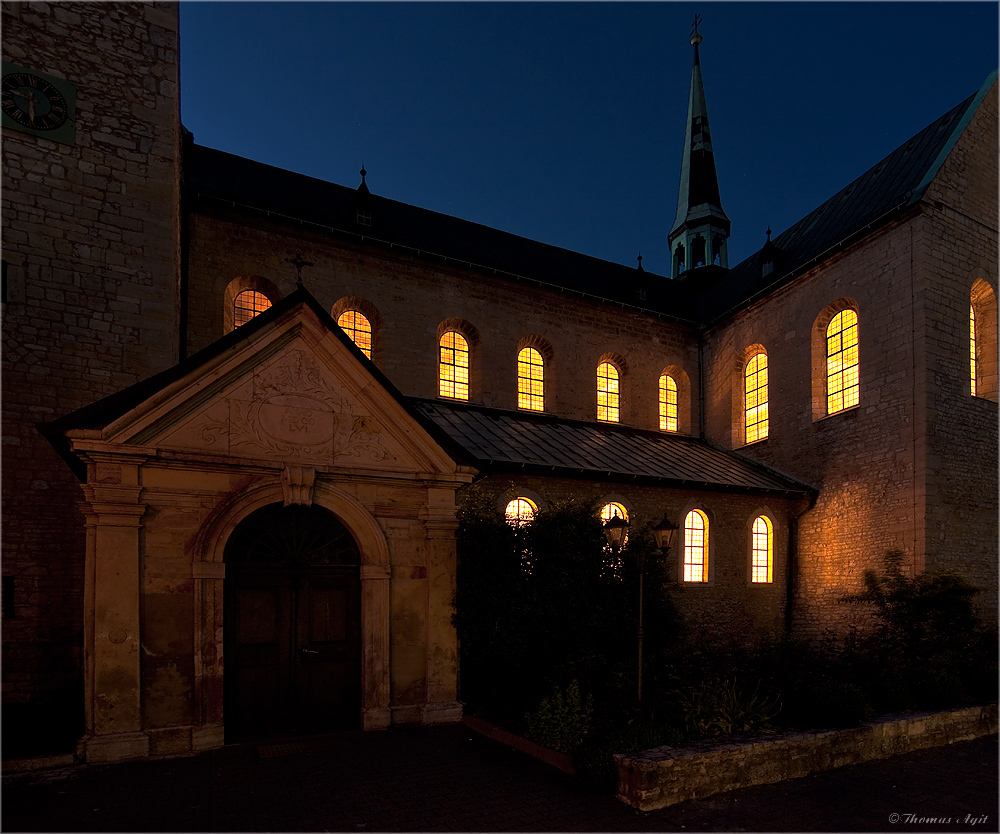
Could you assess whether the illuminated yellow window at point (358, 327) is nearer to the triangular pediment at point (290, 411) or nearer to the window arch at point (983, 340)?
the triangular pediment at point (290, 411)

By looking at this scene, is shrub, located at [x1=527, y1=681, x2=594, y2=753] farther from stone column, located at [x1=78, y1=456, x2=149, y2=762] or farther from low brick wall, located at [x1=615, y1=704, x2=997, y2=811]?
stone column, located at [x1=78, y1=456, x2=149, y2=762]

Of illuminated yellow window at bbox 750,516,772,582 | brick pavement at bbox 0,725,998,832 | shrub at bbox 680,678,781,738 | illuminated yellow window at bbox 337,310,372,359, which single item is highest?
illuminated yellow window at bbox 337,310,372,359

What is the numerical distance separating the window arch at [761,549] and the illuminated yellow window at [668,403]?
525 cm

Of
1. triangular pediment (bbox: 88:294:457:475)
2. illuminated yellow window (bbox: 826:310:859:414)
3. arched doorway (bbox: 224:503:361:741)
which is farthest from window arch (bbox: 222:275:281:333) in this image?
illuminated yellow window (bbox: 826:310:859:414)

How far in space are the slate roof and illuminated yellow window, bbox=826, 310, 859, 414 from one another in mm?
2064

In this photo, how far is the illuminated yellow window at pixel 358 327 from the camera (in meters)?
18.7

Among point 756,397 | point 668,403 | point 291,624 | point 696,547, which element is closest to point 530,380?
point 668,403

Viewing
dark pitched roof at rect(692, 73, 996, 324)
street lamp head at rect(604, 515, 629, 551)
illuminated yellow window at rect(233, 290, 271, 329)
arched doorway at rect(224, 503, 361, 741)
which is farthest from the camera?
dark pitched roof at rect(692, 73, 996, 324)

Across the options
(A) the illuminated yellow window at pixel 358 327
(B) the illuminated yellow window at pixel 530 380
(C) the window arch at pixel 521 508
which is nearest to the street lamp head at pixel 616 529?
(C) the window arch at pixel 521 508

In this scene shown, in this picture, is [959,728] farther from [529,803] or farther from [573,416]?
[573,416]

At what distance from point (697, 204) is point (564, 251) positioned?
12.4m

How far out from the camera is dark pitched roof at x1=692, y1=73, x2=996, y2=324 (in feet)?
57.6

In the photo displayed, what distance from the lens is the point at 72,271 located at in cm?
1289

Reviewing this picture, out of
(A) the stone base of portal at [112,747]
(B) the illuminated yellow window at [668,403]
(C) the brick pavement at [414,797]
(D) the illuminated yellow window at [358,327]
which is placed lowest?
(C) the brick pavement at [414,797]
